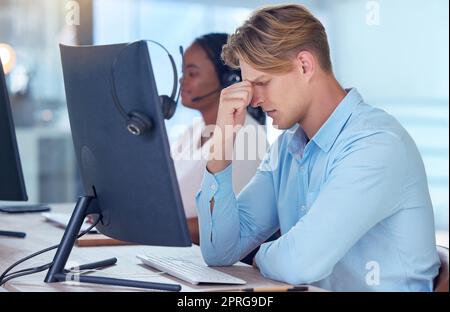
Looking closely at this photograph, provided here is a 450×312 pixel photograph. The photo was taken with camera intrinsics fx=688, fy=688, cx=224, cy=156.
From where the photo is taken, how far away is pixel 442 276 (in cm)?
134

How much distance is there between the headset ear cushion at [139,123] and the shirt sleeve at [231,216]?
0.38 meters

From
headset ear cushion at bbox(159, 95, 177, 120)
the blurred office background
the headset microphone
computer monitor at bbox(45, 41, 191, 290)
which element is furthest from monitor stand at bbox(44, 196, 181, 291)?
the blurred office background

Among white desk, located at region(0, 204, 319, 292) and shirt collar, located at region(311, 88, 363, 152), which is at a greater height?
shirt collar, located at region(311, 88, 363, 152)

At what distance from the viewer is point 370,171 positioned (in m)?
1.30

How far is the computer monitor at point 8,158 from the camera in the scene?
5.37 ft

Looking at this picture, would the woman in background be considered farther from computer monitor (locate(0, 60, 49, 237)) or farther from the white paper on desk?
computer monitor (locate(0, 60, 49, 237))

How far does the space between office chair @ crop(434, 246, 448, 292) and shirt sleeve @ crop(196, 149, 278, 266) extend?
0.42 metres

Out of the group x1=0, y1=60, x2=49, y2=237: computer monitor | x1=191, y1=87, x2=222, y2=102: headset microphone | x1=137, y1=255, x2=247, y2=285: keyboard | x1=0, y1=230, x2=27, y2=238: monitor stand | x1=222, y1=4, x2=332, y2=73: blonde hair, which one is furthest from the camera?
x1=191, y1=87, x2=222, y2=102: headset microphone

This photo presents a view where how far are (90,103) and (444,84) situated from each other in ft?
12.8

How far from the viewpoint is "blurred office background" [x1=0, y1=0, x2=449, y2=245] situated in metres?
3.84

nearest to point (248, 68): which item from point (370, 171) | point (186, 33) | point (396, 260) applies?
point (370, 171)

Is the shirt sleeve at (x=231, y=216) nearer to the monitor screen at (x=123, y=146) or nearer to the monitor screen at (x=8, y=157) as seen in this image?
the monitor screen at (x=123, y=146)

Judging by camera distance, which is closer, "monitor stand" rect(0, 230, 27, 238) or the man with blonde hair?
the man with blonde hair
